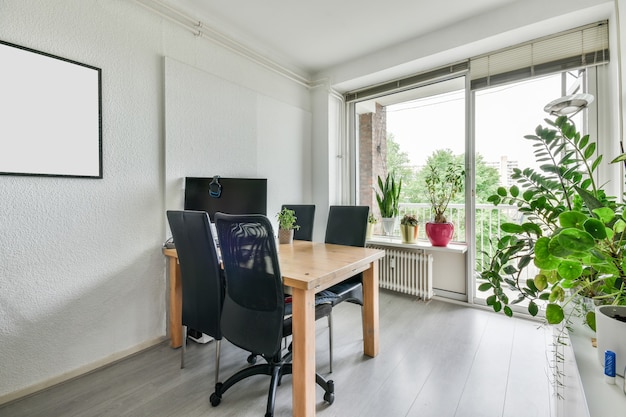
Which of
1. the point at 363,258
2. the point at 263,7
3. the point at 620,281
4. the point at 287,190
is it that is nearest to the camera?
the point at 620,281

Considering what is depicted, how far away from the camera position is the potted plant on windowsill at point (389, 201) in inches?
144

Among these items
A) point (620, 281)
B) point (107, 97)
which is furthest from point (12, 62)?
point (620, 281)

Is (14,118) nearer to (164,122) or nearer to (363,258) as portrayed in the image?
(164,122)

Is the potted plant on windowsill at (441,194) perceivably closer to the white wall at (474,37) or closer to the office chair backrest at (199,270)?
the white wall at (474,37)

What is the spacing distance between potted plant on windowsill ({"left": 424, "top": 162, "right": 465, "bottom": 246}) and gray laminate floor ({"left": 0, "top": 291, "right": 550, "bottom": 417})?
102 centimetres

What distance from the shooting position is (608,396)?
0.68 meters

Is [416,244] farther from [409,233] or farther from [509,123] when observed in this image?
[509,123]

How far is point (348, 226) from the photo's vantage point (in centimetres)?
266

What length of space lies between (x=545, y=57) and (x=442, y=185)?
1470 mm

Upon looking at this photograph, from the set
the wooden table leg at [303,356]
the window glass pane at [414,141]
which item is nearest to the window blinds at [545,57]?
the window glass pane at [414,141]

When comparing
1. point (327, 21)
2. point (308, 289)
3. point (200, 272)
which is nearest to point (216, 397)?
→ point (200, 272)

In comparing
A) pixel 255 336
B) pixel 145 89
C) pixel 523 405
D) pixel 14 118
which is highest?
pixel 145 89

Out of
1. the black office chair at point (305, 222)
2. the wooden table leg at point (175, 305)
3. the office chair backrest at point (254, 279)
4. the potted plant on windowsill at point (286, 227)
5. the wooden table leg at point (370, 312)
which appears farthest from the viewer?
the black office chair at point (305, 222)

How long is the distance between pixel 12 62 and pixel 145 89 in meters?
0.75
